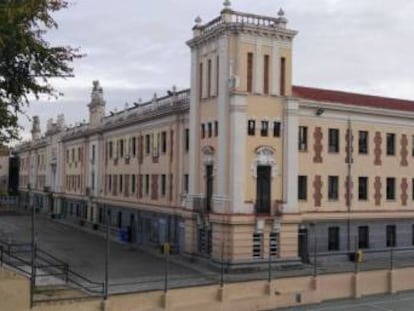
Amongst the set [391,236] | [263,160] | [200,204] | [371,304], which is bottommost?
[371,304]

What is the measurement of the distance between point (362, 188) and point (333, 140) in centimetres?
439

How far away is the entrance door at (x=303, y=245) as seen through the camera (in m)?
43.0

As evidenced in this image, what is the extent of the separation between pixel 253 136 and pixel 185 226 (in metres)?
8.54

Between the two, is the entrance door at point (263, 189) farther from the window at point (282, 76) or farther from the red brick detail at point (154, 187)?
the red brick detail at point (154, 187)

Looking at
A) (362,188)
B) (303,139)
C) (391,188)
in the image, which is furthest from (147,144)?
(391,188)

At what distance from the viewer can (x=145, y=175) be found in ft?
180

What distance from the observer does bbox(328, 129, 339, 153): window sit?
44594 mm

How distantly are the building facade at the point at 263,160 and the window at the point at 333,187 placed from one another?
2.9 inches

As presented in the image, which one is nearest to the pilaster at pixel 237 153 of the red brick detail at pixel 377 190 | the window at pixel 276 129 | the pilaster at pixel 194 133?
the window at pixel 276 129

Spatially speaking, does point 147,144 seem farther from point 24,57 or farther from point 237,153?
point 24,57

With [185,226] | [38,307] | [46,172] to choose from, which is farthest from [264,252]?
[46,172]

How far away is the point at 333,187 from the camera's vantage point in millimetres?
44938

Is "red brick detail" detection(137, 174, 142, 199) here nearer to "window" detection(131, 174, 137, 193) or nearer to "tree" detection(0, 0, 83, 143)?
"window" detection(131, 174, 137, 193)

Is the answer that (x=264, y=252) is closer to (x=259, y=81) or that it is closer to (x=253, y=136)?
(x=253, y=136)
